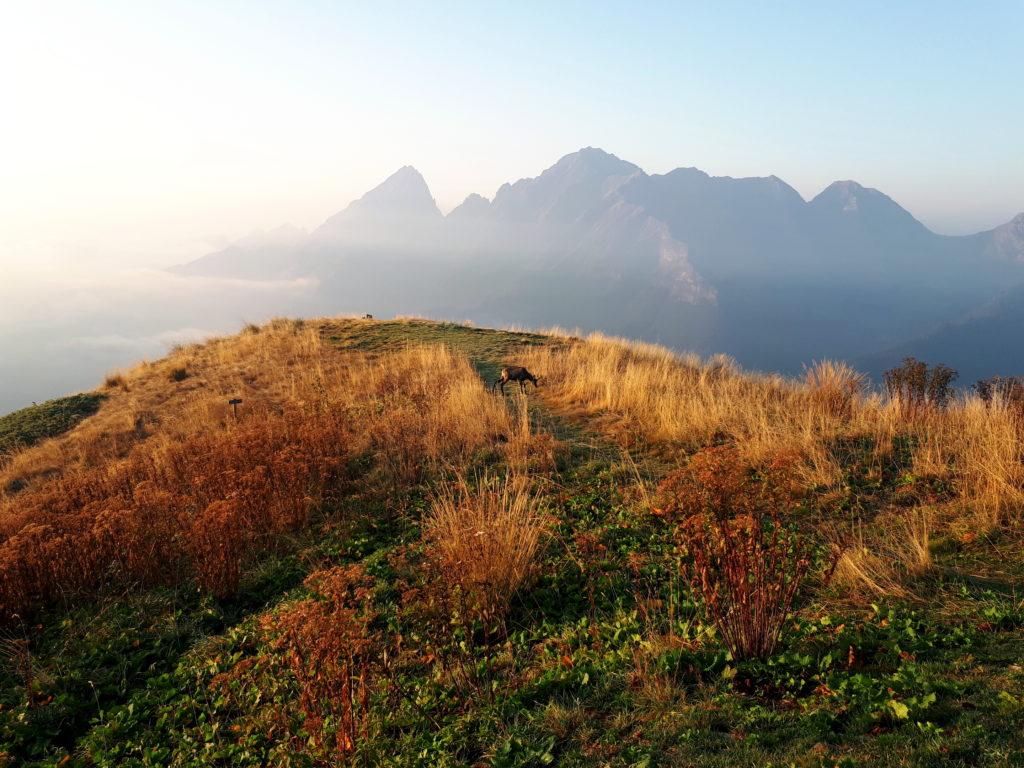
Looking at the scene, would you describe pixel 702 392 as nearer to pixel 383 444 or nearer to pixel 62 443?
pixel 383 444

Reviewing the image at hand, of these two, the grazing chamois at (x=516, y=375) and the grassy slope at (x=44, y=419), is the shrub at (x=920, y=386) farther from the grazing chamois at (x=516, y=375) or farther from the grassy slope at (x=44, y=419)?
the grassy slope at (x=44, y=419)

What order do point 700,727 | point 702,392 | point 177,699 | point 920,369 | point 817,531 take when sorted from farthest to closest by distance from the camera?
1. point 702,392
2. point 920,369
3. point 817,531
4. point 177,699
5. point 700,727

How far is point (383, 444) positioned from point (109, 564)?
11.2 feet

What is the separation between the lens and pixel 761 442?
6.55 metres

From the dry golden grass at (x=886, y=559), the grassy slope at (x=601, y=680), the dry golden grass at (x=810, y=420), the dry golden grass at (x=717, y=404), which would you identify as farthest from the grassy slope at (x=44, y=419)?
the dry golden grass at (x=886, y=559)

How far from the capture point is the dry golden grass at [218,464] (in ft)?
17.6

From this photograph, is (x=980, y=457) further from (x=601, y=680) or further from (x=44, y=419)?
(x=44, y=419)

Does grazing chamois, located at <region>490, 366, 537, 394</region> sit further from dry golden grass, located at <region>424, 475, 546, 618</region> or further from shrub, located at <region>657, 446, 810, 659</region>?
shrub, located at <region>657, 446, 810, 659</region>

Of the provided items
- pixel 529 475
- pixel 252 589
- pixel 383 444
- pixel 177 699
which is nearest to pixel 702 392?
pixel 529 475

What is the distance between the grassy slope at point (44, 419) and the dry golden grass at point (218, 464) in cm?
72

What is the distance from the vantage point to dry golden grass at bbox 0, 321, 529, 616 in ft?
17.6

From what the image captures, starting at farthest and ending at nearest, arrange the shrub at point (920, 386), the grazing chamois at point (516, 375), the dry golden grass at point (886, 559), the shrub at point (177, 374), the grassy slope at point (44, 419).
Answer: the shrub at point (177, 374), the grassy slope at point (44, 419), the grazing chamois at point (516, 375), the shrub at point (920, 386), the dry golden grass at point (886, 559)

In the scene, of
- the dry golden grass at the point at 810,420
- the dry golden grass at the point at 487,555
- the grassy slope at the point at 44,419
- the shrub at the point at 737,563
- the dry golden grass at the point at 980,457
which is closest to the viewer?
the shrub at the point at 737,563

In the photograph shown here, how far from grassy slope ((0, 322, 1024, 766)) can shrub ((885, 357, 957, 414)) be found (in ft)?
9.89
